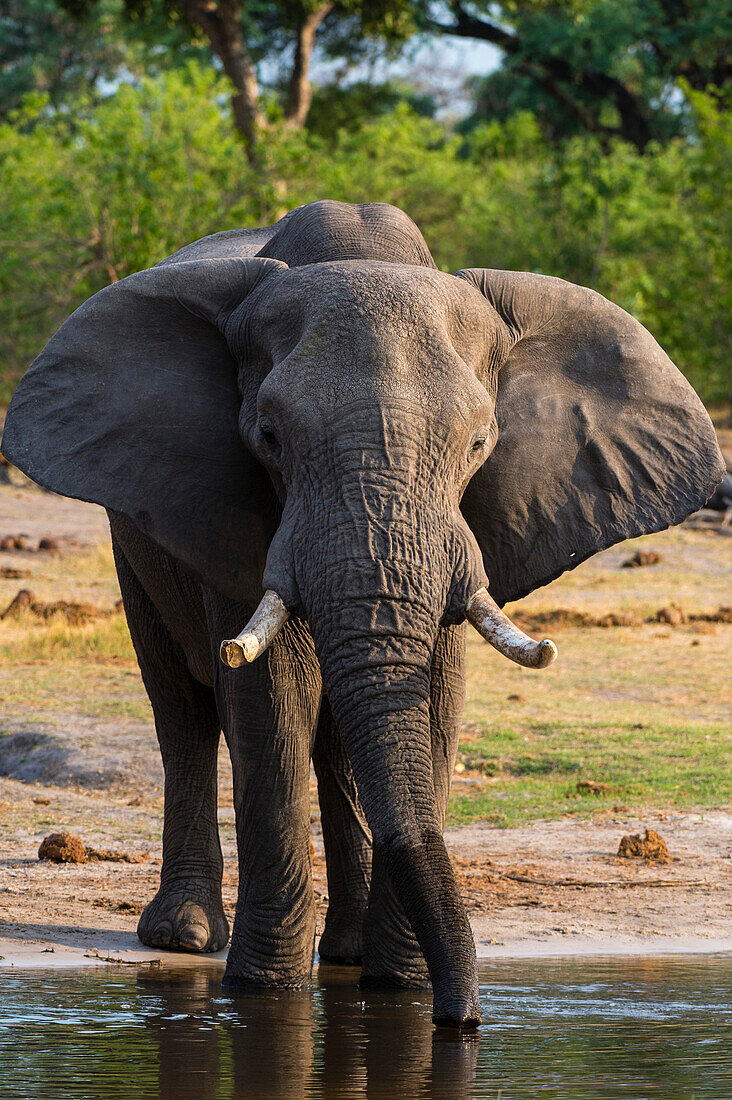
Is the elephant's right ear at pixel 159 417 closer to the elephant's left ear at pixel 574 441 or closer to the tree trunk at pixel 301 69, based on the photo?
the elephant's left ear at pixel 574 441

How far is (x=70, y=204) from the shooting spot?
2231cm

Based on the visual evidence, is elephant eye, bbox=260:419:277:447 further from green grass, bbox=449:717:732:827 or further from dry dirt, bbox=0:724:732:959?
green grass, bbox=449:717:732:827

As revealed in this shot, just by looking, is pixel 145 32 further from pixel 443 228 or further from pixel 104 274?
pixel 104 274

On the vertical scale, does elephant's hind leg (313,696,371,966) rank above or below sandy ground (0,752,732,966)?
above

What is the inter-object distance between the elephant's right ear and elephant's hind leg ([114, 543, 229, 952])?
1.53 metres

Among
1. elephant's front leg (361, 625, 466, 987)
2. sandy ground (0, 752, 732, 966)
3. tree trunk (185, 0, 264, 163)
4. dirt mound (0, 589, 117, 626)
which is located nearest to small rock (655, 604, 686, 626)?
dirt mound (0, 589, 117, 626)

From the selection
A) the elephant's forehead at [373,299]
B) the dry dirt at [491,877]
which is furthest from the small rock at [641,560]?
the elephant's forehead at [373,299]

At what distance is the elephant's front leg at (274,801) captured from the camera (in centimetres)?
518

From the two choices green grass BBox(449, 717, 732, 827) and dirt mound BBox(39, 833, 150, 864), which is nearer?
dirt mound BBox(39, 833, 150, 864)

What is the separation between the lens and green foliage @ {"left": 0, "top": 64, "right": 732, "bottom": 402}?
22.4m

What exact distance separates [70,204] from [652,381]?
18.0m

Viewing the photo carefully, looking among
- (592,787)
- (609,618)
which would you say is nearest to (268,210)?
(609,618)

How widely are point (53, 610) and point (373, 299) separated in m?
9.39

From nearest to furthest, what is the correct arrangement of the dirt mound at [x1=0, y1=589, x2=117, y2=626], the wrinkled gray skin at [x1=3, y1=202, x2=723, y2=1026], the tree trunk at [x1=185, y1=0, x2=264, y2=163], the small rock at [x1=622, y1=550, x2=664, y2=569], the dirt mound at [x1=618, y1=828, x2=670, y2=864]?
the wrinkled gray skin at [x1=3, y1=202, x2=723, y2=1026]
the dirt mound at [x1=618, y1=828, x2=670, y2=864]
the dirt mound at [x1=0, y1=589, x2=117, y2=626]
the small rock at [x1=622, y1=550, x2=664, y2=569]
the tree trunk at [x1=185, y1=0, x2=264, y2=163]
